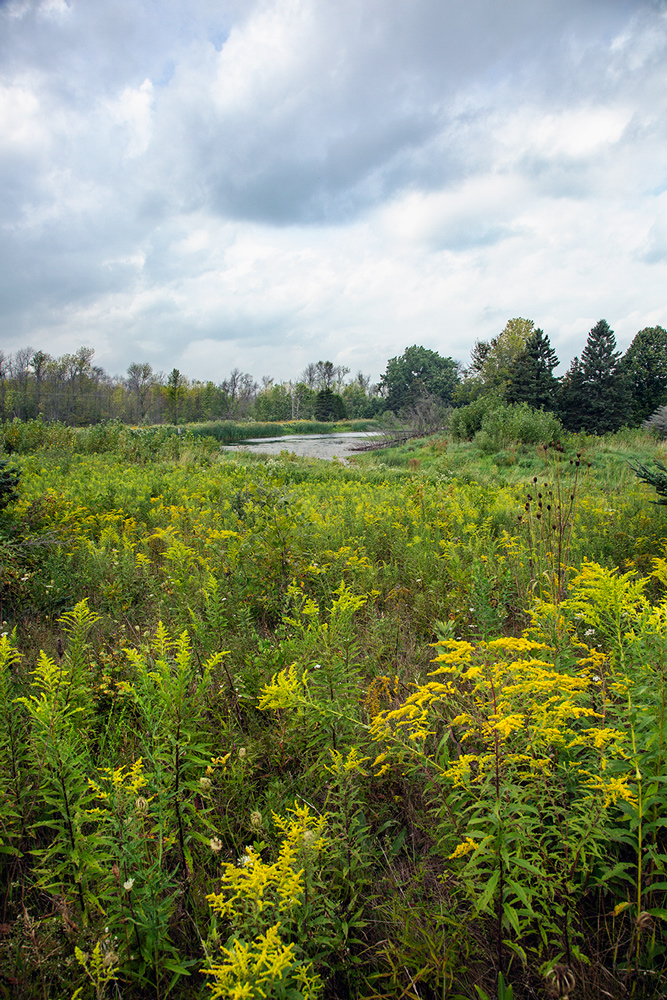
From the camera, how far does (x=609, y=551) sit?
4.70 metres

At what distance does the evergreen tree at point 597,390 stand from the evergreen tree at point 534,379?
35.9 inches

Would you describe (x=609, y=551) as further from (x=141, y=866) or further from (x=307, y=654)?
(x=141, y=866)

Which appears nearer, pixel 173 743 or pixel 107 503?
pixel 173 743

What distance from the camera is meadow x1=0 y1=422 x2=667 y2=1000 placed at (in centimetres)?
123

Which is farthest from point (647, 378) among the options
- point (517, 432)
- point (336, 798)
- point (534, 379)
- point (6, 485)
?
point (336, 798)

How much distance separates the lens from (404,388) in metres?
80.8

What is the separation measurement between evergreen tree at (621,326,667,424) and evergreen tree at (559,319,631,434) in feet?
9.03

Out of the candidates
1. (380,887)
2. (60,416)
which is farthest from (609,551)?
(60,416)

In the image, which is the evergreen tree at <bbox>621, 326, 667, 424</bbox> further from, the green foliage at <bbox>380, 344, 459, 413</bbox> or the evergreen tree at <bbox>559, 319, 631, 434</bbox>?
the green foliage at <bbox>380, 344, 459, 413</bbox>

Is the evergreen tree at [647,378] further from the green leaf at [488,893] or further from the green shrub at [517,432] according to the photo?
the green leaf at [488,893]

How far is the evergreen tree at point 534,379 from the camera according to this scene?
93.0 feet

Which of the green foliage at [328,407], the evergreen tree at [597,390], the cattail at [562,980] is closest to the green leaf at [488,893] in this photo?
the cattail at [562,980]

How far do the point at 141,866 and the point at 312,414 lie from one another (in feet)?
239

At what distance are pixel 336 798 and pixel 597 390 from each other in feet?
104
